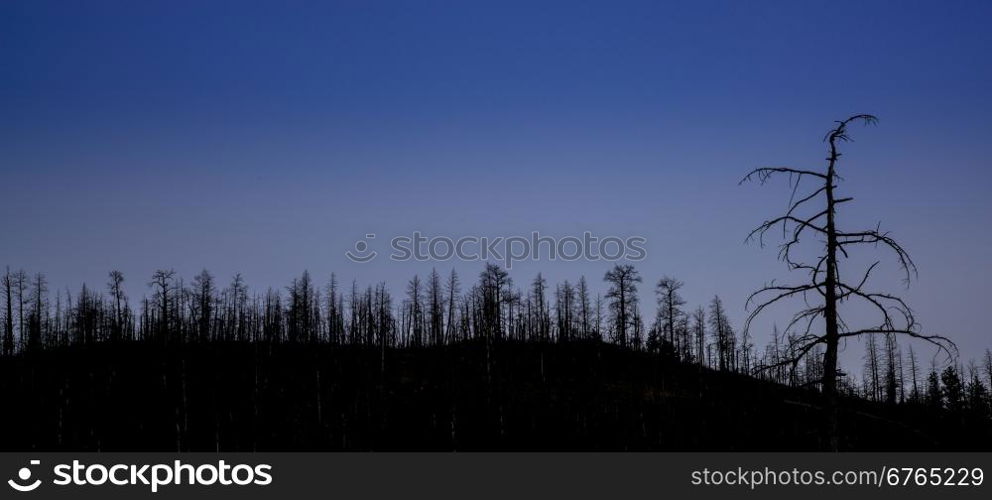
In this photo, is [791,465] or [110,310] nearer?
[791,465]

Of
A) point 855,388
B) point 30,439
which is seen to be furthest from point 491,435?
point 855,388

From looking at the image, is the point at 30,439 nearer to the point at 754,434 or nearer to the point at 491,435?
the point at 491,435

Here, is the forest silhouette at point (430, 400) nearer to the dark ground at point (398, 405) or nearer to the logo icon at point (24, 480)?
the dark ground at point (398, 405)

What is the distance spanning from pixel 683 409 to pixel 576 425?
10.3 metres

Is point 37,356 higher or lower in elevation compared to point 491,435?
higher

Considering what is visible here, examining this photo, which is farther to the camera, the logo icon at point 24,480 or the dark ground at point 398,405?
the dark ground at point 398,405

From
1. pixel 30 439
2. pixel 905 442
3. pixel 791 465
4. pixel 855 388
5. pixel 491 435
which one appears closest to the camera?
pixel 791 465

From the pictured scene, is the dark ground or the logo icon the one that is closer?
the logo icon

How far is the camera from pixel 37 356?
66875 mm

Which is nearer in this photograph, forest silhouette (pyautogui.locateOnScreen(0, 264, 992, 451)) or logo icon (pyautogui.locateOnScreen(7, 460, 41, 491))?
logo icon (pyautogui.locateOnScreen(7, 460, 41, 491))

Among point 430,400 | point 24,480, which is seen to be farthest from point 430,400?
point 24,480

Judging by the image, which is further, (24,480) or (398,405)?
(398,405)

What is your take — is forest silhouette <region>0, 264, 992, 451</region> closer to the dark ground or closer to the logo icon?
the dark ground

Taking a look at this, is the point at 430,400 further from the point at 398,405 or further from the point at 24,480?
the point at 24,480
